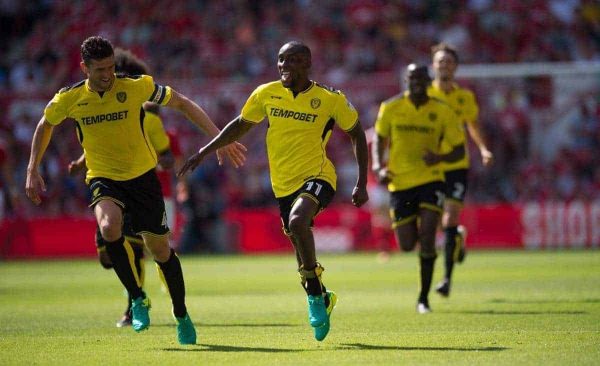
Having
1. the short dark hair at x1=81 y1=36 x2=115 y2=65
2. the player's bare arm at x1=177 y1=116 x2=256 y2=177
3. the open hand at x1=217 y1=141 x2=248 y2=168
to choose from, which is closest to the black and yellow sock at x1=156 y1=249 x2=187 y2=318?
the player's bare arm at x1=177 y1=116 x2=256 y2=177

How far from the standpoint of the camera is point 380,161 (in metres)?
12.7

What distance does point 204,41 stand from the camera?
30391 mm

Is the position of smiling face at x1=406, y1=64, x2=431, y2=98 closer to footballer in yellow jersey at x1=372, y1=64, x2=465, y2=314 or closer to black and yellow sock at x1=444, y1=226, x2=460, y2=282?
footballer in yellow jersey at x1=372, y1=64, x2=465, y2=314

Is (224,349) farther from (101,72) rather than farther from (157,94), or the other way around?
(101,72)

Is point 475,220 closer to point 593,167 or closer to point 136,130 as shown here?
point 593,167

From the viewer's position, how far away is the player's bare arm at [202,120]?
9.62 metres

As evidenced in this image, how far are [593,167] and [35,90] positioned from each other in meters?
13.5

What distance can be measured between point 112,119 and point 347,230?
56.2ft

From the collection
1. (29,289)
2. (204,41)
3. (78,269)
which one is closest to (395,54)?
(204,41)

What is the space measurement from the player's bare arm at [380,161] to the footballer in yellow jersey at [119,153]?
113 inches

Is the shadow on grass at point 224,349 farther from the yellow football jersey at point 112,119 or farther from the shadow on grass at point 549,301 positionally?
the shadow on grass at point 549,301

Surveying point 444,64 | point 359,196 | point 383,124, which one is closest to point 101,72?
point 359,196

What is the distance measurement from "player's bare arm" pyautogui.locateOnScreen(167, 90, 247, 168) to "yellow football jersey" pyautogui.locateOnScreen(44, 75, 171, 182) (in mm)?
83

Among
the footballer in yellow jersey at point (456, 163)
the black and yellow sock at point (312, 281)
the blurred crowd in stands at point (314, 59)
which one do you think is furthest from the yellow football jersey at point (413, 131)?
the blurred crowd in stands at point (314, 59)
